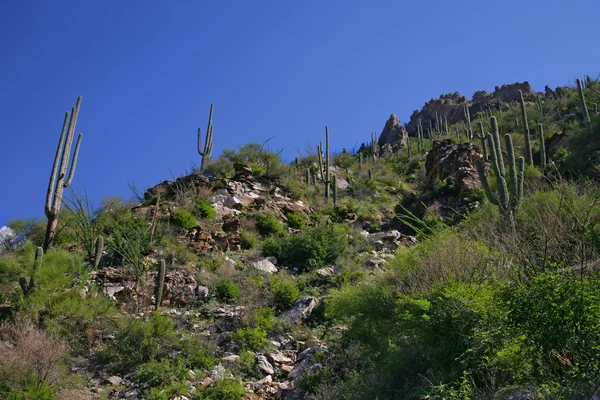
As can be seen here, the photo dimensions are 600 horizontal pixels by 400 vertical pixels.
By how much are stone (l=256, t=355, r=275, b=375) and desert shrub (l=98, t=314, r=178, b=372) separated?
1.71 metres

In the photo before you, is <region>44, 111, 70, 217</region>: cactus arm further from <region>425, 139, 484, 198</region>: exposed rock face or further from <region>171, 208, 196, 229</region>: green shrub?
<region>425, 139, 484, 198</region>: exposed rock face

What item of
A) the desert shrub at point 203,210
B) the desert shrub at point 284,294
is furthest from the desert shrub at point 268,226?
the desert shrub at point 284,294

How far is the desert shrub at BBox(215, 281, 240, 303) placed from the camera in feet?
42.9

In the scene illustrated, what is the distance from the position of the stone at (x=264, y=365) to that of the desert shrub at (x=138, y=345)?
171cm

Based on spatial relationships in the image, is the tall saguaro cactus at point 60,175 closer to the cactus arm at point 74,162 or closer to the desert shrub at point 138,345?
the cactus arm at point 74,162

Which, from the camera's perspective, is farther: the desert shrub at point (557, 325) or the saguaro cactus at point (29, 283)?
the saguaro cactus at point (29, 283)

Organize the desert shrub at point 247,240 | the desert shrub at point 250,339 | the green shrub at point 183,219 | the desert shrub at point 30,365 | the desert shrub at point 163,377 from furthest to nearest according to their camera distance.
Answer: the desert shrub at point 247,240 < the green shrub at point 183,219 < the desert shrub at point 250,339 < the desert shrub at point 163,377 < the desert shrub at point 30,365

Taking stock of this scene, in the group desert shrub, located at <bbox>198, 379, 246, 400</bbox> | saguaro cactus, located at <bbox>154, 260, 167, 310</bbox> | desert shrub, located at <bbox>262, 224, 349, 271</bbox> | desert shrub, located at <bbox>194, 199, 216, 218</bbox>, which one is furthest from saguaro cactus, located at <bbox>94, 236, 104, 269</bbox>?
desert shrub, located at <bbox>198, 379, 246, 400</bbox>

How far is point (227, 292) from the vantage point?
1311cm

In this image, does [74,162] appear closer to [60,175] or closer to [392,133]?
[60,175]

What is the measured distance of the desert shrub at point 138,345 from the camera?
9922mm

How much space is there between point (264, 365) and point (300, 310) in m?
2.24

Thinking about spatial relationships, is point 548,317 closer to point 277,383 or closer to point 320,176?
point 277,383

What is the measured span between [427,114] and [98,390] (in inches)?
2206
